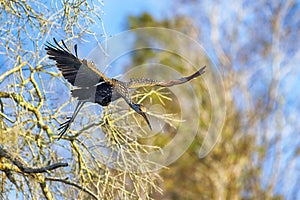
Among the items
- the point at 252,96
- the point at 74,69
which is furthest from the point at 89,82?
the point at 252,96

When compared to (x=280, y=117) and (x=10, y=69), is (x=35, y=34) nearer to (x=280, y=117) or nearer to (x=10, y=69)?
(x=10, y=69)

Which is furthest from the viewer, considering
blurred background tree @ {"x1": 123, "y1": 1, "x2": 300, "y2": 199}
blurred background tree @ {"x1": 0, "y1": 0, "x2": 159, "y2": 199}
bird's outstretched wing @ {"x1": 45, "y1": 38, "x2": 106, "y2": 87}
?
blurred background tree @ {"x1": 123, "y1": 1, "x2": 300, "y2": 199}

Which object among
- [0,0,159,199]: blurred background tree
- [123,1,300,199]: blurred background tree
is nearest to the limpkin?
[0,0,159,199]: blurred background tree

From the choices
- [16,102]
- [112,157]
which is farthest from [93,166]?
[16,102]

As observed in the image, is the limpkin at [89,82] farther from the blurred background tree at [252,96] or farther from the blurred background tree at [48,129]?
the blurred background tree at [252,96]

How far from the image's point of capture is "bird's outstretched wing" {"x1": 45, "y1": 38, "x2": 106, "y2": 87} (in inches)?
121

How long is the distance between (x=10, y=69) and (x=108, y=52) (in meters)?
0.66

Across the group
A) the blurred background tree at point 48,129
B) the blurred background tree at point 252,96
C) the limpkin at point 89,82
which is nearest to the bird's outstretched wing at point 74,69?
the limpkin at point 89,82

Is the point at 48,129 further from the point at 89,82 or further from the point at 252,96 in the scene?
the point at 252,96

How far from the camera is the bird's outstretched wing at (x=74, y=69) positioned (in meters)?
3.08

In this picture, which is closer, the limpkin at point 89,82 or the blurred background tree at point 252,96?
the limpkin at point 89,82

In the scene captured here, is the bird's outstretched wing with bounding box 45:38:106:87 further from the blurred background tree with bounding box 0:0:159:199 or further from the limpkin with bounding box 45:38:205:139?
the blurred background tree with bounding box 0:0:159:199

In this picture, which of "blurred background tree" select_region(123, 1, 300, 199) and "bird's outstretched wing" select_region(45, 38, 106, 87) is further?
"blurred background tree" select_region(123, 1, 300, 199)

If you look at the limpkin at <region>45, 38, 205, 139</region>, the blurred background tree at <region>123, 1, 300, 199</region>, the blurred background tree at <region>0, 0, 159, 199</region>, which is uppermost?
the blurred background tree at <region>123, 1, 300, 199</region>
